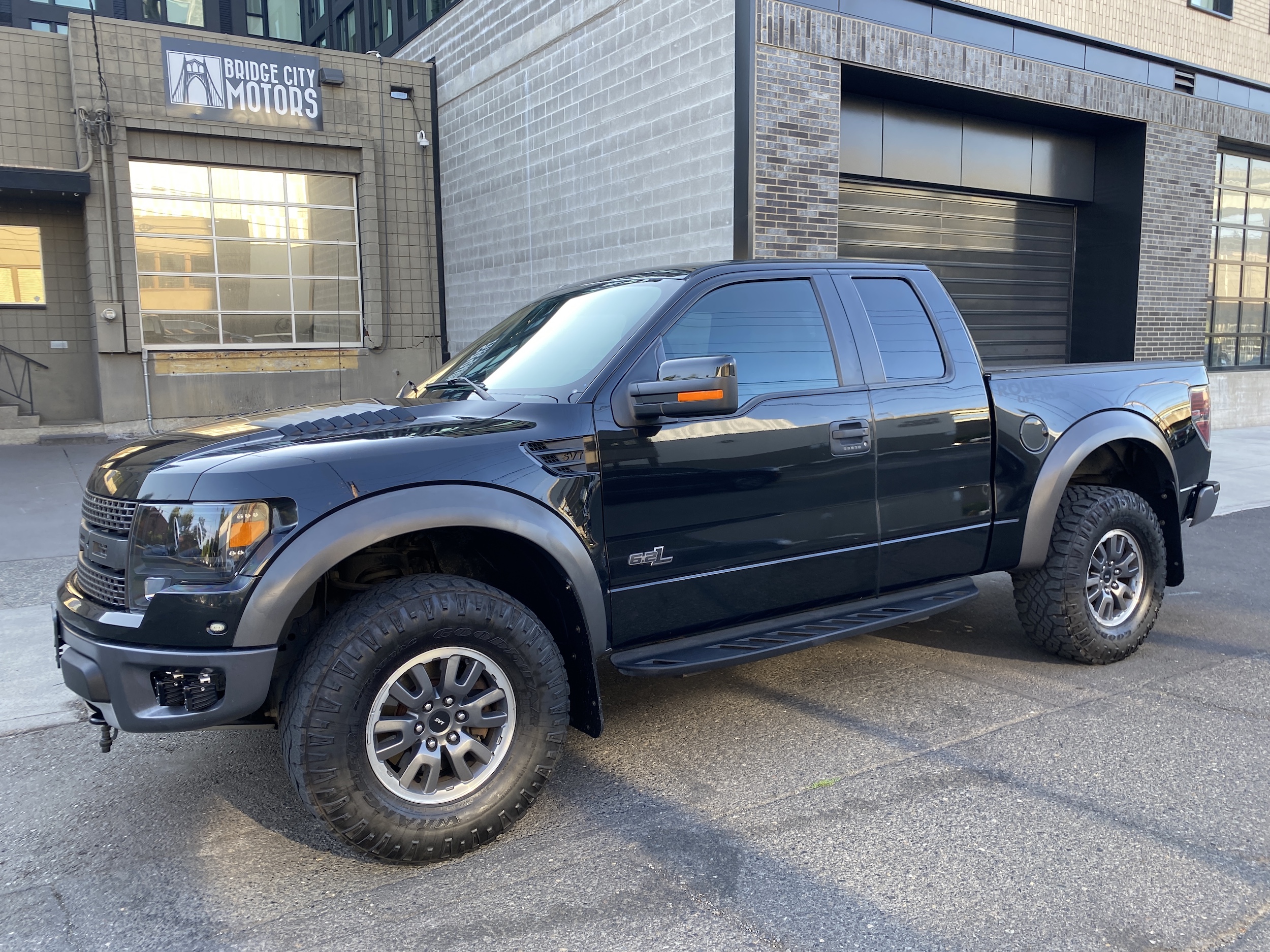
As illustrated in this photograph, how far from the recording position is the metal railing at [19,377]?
1471 cm

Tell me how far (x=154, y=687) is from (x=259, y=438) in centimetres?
88

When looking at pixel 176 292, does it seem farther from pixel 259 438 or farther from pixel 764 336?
pixel 764 336

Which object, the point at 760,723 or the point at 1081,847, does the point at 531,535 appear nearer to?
the point at 760,723

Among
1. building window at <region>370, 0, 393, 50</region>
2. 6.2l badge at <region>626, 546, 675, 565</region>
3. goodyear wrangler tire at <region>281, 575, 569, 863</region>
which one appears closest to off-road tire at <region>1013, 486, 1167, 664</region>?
6.2l badge at <region>626, 546, 675, 565</region>

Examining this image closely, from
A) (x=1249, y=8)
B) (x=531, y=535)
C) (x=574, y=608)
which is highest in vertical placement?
(x=1249, y=8)

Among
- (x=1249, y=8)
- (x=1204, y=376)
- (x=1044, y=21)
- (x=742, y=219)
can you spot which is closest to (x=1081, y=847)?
(x=1204, y=376)

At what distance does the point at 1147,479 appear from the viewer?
532 centimetres

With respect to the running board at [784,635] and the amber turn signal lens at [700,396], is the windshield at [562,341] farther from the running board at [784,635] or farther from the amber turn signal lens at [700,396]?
the running board at [784,635]

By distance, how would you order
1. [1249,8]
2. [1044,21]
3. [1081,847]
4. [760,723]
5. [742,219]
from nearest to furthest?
[1081,847]
[760,723]
[742,219]
[1044,21]
[1249,8]

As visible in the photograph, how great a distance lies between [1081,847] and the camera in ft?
10.3

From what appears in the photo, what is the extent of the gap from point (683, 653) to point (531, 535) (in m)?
0.83

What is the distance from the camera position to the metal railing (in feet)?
48.3

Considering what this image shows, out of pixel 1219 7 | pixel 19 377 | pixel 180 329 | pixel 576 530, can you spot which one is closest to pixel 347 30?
pixel 180 329

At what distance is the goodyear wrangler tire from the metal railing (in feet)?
47.3
